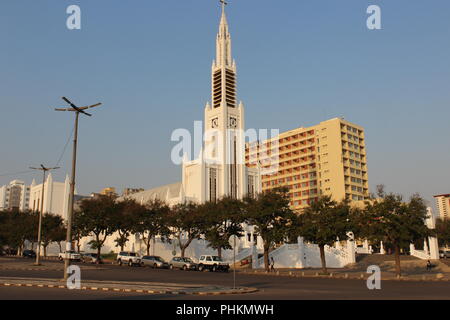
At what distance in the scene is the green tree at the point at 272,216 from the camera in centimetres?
4834

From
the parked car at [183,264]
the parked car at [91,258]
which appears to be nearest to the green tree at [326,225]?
the parked car at [183,264]

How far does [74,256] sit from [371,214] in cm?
4048

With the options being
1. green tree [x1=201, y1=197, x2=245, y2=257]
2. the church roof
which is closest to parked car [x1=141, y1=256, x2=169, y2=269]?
green tree [x1=201, y1=197, x2=245, y2=257]

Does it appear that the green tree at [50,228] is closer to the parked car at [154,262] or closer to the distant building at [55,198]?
the parked car at [154,262]

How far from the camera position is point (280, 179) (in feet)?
465

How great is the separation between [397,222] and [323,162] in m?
92.0

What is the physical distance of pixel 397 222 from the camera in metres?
37.8

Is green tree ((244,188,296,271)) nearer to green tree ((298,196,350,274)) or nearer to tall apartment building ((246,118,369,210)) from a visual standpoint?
green tree ((298,196,350,274))

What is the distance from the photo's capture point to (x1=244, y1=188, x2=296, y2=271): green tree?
48344mm

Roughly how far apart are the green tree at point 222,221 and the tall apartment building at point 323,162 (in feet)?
192

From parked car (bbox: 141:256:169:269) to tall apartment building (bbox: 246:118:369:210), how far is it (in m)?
67.8

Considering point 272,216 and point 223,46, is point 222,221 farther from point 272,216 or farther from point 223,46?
point 223,46
